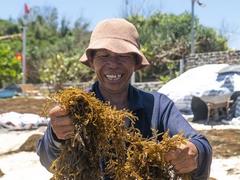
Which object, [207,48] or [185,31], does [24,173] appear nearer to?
[207,48]

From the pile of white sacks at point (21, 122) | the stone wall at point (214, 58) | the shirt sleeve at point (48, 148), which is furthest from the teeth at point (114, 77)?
the stone wall at point (214, 58)

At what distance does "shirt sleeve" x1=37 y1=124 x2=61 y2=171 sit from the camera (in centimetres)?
202

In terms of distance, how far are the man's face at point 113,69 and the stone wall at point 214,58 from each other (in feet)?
63.3

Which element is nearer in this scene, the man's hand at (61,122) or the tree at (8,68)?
the man's hand at (61,122)

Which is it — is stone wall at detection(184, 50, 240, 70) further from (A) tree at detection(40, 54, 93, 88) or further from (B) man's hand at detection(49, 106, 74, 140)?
(B) man's hand at detection(49, 106, 74, 140)

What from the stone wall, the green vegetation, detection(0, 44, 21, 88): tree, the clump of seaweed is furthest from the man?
detection(0, 44, 21, 88): tree

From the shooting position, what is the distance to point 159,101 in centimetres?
229

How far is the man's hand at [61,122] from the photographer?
1863 mm

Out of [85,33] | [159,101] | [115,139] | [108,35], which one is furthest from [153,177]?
[85,33]

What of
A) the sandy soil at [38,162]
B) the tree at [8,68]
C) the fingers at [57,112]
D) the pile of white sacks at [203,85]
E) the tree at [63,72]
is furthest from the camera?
the tree at [8,68]

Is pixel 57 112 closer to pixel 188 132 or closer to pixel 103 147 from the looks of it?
pixel 103 147

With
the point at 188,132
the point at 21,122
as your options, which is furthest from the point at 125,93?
the point at 21,122

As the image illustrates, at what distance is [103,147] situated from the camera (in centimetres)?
194

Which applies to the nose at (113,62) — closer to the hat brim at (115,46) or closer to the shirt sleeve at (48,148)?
the hat brim at (115,46)
